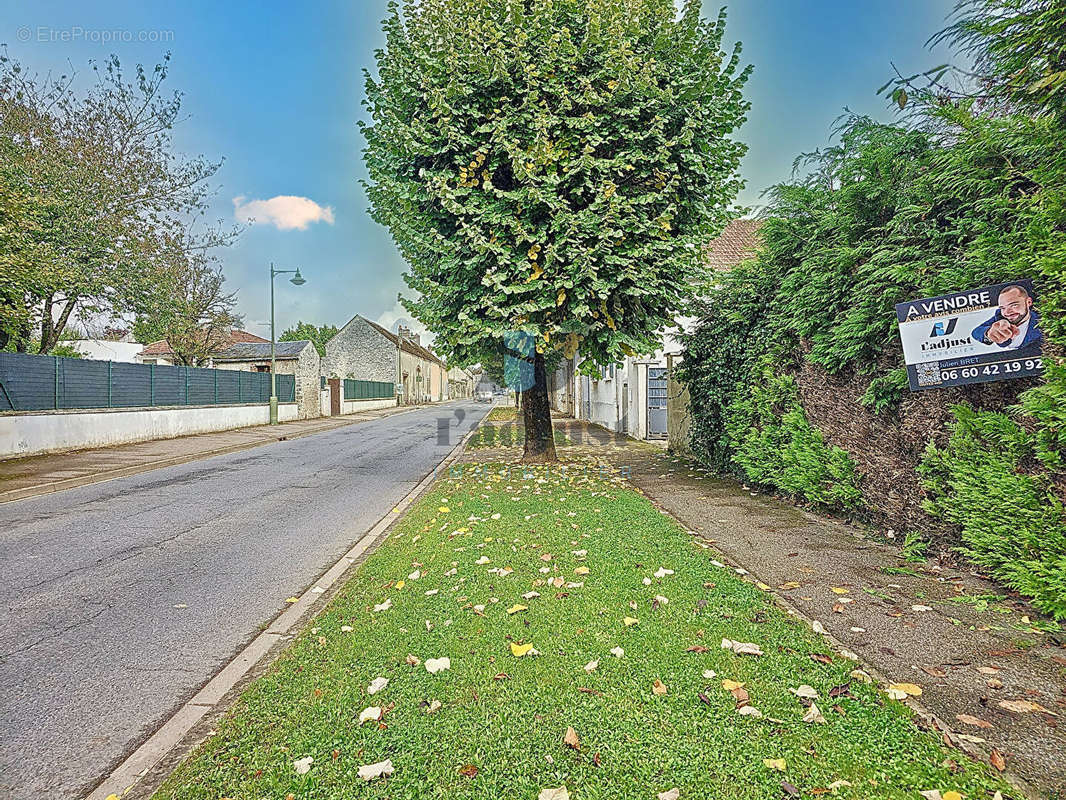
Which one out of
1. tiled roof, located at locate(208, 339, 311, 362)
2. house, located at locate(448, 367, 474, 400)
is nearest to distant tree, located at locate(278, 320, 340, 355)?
house, located at locate(448, 367, 474, 400)

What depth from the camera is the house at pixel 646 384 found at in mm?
16797

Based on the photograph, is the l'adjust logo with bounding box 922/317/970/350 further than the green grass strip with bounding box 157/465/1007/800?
Yes

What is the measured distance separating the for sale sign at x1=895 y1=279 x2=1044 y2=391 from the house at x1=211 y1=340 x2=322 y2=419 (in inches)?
1169

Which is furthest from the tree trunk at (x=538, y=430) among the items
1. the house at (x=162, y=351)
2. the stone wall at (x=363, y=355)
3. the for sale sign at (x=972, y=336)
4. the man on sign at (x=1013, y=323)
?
the stone wall at (x=363, y=355)

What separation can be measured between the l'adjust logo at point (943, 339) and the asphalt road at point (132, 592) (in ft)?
18.0

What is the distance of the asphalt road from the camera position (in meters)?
2.90

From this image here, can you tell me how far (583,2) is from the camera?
26.6ft

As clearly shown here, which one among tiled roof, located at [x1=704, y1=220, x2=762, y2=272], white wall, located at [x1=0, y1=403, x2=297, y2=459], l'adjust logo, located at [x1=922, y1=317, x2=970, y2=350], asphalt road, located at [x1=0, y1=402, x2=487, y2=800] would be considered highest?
tiled roof, located at [x1=704, y1=220, x2=762, y2=272]

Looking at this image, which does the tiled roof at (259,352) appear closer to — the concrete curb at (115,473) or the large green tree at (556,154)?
the concrete curb at (115,473)

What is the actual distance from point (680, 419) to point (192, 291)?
85.7 feet

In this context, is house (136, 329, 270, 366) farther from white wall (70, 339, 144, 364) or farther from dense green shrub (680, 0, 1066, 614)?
dense green shrub (680, 0, 1066, 614)

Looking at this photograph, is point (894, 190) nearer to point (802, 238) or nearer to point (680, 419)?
point (802, 238)

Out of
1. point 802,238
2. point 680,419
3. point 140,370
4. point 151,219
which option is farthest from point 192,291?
point 802,238

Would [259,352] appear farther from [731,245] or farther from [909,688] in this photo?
[909,688]
